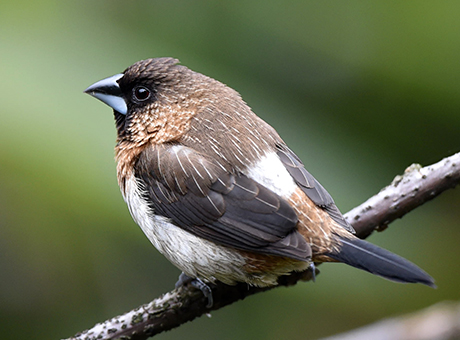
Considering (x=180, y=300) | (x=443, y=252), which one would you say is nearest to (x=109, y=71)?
(x=180, y=300)

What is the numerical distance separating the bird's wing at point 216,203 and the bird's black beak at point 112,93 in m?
0.38

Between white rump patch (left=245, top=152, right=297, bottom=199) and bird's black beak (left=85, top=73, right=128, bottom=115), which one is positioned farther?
bird's black beak (left=85, top=73, right=128, bottom=115)

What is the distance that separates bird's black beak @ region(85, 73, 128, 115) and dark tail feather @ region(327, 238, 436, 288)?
4.52ft

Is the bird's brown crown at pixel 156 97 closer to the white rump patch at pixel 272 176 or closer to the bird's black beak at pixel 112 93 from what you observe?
the bird's black beak at pixel 112 93

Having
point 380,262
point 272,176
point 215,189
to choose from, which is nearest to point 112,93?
point 215,189

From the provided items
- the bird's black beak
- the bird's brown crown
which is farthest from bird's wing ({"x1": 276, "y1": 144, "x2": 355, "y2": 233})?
the bird's black beak

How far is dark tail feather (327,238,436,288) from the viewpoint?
7.51 feet

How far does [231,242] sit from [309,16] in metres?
2.46

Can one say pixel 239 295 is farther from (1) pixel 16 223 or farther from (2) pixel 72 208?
(1) pixel 16 223

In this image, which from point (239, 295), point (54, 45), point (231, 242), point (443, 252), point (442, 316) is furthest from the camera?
point (54, 45)

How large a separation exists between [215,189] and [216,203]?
0.07 m

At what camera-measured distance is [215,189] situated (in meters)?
2.75

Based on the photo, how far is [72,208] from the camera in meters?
3.66

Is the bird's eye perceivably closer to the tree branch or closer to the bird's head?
the bird's head
